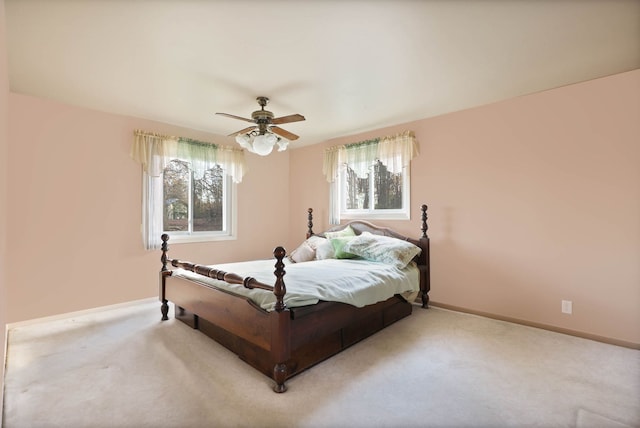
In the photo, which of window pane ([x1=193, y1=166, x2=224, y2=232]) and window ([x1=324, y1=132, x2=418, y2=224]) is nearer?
window ([x1=324, y1=132, x2=418, y2=224])

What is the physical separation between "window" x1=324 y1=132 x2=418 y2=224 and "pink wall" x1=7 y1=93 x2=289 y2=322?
96.8 inches

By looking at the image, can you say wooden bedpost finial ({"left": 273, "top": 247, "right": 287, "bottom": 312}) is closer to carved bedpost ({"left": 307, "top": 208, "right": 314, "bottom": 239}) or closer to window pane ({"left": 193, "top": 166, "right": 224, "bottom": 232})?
window pane ({"left": 193, "top": 166, "right": 224, "bottom": 232})

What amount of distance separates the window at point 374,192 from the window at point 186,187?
176 cm

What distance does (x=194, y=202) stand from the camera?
14.8 ft

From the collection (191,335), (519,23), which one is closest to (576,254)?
(519,23)

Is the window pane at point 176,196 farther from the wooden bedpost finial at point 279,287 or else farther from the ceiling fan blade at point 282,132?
the wooden bedpost finial at point 279,287

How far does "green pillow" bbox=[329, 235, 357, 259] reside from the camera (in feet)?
12.8

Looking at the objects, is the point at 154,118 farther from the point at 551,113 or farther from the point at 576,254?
the point at 576,254

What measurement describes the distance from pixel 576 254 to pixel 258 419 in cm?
323

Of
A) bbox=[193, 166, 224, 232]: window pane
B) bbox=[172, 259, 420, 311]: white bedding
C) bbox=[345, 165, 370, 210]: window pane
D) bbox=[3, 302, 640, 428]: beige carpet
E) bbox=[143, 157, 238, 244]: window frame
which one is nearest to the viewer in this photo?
bbox=[3, 302, 640, 428]: beige carpet

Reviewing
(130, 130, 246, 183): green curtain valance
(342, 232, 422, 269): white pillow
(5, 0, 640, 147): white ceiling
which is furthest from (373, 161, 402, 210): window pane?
(130, 130, 246, 183): green curtain valance

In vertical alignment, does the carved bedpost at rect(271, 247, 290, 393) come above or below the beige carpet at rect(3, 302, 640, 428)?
above

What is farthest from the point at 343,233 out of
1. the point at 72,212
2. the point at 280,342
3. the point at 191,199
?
the point at 72,212

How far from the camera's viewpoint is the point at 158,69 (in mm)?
2604
